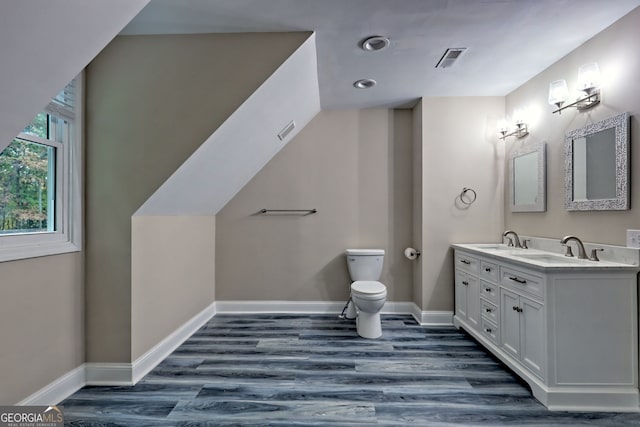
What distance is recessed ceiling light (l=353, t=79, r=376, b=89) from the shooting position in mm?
2662

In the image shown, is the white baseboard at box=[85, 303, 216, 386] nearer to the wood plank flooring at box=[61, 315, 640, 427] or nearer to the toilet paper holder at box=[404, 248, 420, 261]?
the wood plank flooring at box=[61, 315, 640, 427]

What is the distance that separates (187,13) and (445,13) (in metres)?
1.53

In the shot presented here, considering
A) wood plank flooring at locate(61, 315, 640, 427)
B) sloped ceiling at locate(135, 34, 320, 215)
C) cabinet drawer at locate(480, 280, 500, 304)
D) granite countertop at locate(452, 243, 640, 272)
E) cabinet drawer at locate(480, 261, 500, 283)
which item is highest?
sloped ceiling at locate(135, 34, 320, 215)

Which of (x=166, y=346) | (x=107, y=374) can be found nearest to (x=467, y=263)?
(x=166, y=346)

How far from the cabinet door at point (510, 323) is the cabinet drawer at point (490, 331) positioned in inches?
2.3

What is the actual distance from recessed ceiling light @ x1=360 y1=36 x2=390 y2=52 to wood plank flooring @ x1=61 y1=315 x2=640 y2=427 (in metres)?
2.31

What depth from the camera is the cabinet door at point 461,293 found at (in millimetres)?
2770

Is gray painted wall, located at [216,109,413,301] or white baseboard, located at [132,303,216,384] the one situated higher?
gray painted wall, located at [216,109,413,301]

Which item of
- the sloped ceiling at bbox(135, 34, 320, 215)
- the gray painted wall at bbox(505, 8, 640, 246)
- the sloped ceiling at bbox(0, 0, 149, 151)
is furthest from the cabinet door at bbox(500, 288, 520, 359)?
the sloped ceiling at bbox(0, 0, 149, 151)

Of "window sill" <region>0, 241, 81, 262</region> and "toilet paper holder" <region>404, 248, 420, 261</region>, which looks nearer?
"window sill" <region>0, 241, 81, 262</region>

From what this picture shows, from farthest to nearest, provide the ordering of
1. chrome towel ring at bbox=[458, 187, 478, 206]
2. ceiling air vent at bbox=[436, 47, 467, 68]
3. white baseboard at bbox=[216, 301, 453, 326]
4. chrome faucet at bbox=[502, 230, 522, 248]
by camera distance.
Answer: white baseboard at bbox=[216, 301, 453, 326]
chrome towel ring at bbox=[458, 187, 478, 206]
chrome faucet at bbox=[502, 230, 522, 248]
ceiling air vent at bbox=[436, 47, 467, 68]

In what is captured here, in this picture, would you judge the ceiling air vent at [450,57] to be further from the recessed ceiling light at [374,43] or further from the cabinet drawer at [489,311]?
the cabinet drawer at [489,311]

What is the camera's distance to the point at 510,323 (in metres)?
2.12

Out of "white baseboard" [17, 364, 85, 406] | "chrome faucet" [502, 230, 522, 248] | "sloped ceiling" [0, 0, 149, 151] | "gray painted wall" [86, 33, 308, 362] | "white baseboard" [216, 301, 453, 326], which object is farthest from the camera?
"white baseboard" [216, 301, 453, 326]
